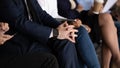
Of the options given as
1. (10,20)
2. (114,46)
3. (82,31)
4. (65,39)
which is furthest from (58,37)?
(114,46)

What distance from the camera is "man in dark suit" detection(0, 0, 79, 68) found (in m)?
1.91

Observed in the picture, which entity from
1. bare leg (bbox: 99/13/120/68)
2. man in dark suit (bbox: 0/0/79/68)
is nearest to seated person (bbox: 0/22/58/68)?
man in dark suit (bbox: 0/0/79/68)

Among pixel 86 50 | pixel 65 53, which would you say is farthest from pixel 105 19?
pixel 65 53

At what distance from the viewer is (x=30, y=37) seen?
2.01 m

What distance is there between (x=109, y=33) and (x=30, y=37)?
72cm

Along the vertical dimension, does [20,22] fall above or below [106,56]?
above

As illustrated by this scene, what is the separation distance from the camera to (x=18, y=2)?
1988 mm

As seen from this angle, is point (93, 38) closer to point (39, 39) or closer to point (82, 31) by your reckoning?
point (82, 31)

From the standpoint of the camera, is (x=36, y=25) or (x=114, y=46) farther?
(x=114, y=46)

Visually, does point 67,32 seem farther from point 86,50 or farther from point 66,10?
Result: point 66,10

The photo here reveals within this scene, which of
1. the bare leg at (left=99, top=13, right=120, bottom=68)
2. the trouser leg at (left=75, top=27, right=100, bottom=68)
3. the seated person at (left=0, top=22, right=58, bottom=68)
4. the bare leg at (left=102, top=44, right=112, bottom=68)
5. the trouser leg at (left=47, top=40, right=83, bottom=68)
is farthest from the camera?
the bare leg at (left=102, top=44, right=112, bottom=68)

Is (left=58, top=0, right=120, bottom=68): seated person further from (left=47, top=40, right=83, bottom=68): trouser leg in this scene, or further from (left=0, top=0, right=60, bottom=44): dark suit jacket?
(left=0, top=0, right=60, bottom=44): dark suit jacket

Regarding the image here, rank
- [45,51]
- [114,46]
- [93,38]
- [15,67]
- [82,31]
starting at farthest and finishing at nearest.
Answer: [93,38] → [114,46] → [82,31] → [45,51] → [15,67]

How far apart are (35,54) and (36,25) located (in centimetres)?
27
